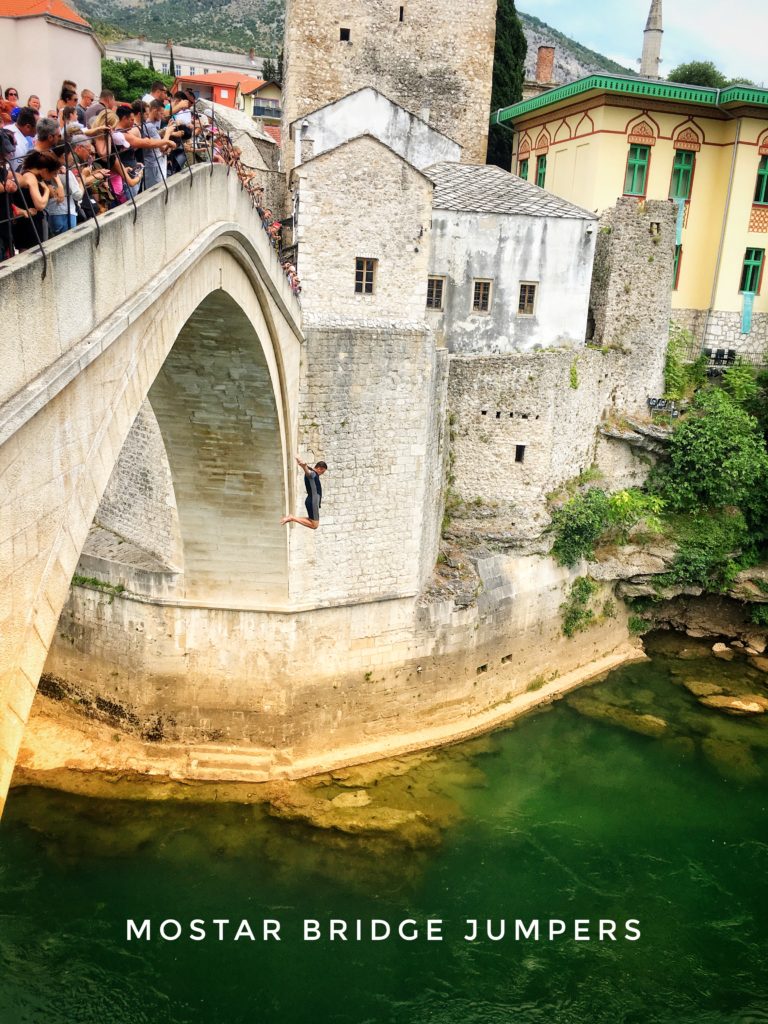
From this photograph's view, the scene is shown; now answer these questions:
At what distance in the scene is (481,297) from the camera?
53.3 feet

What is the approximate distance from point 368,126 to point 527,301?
557 centimetres

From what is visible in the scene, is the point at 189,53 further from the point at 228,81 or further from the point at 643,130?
the point at 643,130

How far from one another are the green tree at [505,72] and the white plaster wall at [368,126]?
14.1 ft

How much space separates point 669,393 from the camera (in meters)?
18.8

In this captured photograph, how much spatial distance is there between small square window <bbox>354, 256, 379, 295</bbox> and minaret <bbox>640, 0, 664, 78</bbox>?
15.2 metres

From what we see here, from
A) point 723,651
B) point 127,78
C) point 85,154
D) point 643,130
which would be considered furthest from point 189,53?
point 85,154

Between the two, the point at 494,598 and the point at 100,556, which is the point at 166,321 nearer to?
the point at 100,556

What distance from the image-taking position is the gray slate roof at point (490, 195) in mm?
15953

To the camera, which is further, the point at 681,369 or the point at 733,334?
the point at 733,334

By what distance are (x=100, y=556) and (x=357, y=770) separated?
17.4 ft

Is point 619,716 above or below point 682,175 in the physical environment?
below

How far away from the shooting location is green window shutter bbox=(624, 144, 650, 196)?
61.8ft

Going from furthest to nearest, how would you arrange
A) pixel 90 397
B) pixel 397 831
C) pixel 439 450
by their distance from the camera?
pixel 439 450 → pixel 397 831 → pixel 90 397

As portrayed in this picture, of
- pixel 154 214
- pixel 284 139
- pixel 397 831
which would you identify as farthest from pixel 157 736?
pixel 284 139
